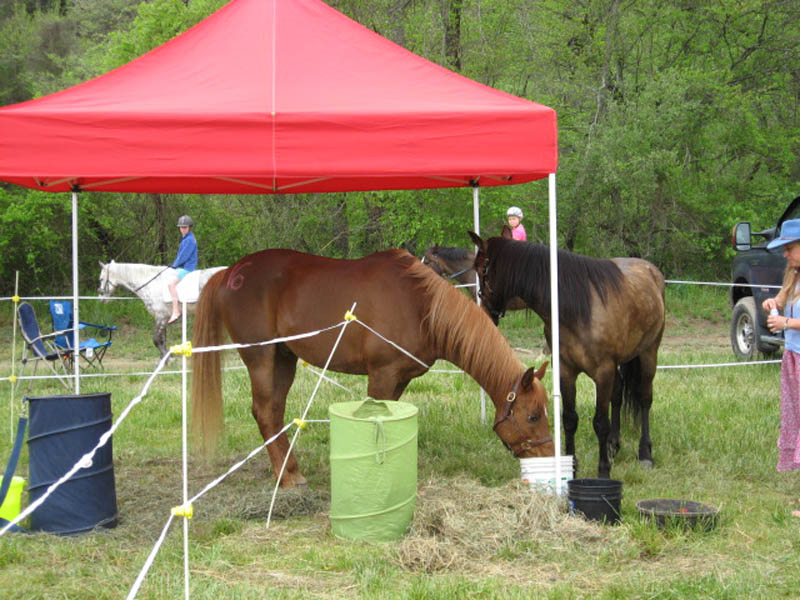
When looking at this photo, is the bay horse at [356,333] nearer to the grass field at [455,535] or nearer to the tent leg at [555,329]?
the tent leg at [555,329]

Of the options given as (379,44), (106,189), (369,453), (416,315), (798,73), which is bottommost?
(369,453)

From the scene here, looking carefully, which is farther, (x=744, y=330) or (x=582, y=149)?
(x=582, y=149)

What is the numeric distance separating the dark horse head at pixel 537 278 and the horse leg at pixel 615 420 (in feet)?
3.03

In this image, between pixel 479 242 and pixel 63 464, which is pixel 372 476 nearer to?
pixel 63 464

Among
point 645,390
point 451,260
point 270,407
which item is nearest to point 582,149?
point 451,260

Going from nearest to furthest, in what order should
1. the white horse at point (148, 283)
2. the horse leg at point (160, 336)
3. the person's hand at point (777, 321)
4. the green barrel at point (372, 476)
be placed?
the green barrel at point (372, 476)
the person's hand at point (777, 321)
the horse leg at point (160, 336)
the white horse at point (148, 283)

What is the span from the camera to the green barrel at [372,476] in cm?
418

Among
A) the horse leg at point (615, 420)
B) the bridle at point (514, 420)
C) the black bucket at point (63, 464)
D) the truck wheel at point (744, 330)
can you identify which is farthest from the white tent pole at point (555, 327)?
the truck wheel at point (744, 330)

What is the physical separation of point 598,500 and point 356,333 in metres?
1.83

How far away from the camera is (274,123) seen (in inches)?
167

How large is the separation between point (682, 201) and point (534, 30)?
460 centimetres

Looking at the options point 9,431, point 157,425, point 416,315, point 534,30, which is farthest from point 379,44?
point 534,30

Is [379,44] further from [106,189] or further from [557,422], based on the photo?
[557,422]

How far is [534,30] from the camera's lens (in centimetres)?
1587
